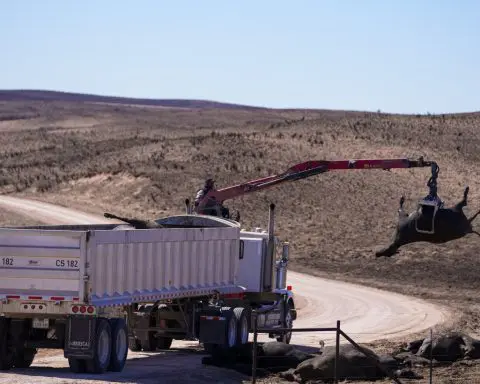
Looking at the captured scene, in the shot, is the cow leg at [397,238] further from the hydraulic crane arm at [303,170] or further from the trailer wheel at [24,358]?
the trailer wheel at [24,358]

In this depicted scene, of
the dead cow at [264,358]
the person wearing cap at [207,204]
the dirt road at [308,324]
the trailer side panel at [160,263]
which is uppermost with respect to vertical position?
the person wearing cap at [207,204]

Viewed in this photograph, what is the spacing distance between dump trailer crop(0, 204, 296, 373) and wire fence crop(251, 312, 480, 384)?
148 cm

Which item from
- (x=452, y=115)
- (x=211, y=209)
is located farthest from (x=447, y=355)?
(x=452, y=115)

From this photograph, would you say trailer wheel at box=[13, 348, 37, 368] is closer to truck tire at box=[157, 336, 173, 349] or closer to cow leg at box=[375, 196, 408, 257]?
truck tire at box=[157, 336, 173, 349]

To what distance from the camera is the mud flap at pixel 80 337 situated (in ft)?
78.6

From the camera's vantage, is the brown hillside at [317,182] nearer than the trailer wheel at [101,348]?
No

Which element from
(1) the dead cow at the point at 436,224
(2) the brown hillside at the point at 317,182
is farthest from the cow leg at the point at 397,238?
(2) the brown hillside at the point at 317,182

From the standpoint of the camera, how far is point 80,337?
2400 cm

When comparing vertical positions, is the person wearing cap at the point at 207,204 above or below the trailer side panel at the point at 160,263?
above

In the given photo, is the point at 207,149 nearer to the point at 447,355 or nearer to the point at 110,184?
the point at 110,184

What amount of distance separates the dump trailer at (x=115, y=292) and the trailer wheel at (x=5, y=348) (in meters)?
0.02

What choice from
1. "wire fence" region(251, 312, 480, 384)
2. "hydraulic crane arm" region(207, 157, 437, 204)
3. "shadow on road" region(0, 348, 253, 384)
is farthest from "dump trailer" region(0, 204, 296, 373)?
"hydraulic crane arm" region(207, 157, 437, 204)

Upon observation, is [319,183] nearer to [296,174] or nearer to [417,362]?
[296,174]

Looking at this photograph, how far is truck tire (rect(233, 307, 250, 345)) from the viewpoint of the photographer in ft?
96.0
